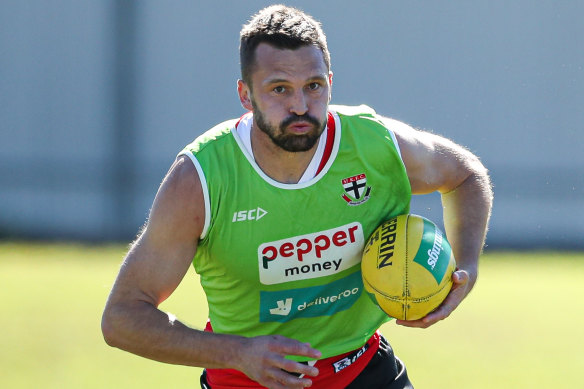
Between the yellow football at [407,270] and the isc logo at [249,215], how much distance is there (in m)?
0.49

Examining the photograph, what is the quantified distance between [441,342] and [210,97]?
8669mm

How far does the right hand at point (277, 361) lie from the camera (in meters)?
3.74

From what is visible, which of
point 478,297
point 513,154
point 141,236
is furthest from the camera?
point 513,154

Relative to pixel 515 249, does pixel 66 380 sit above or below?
above

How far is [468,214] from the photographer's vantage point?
16.4ft

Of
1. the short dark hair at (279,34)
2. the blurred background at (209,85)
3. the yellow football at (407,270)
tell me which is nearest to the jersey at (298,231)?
the yellow football at (407,270)

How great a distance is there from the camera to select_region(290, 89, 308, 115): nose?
13.8 ft

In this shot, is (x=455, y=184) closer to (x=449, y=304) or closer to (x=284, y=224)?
(x=449, y=304)

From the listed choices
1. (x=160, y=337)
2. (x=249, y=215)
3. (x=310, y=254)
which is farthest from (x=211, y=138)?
(x=160, y=337)

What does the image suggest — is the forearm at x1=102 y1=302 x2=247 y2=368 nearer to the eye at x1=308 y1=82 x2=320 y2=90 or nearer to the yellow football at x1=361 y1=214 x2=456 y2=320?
the yellow football at x1=361 y1=214 x2=456 y2=320

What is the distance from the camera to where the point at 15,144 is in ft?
53.6

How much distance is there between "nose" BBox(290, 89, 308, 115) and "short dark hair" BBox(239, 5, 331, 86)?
8.7 inches

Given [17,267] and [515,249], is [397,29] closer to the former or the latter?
[515,249]

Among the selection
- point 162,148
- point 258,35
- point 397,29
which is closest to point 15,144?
point 162,148
